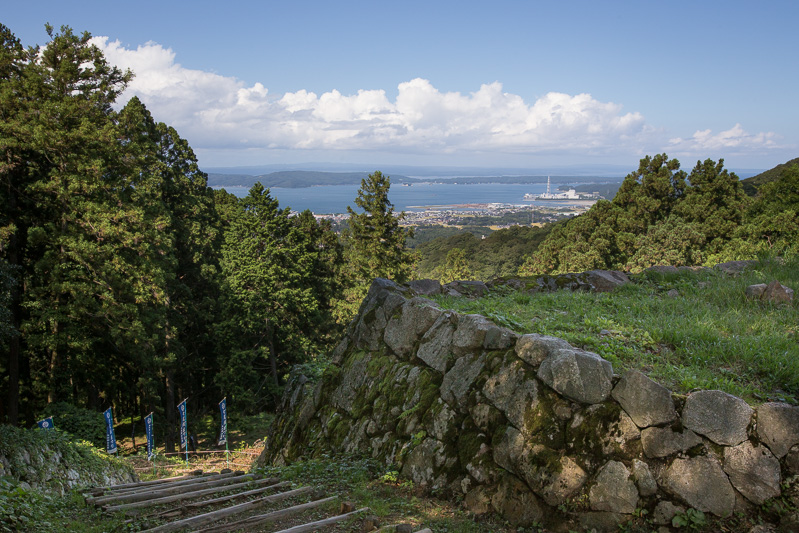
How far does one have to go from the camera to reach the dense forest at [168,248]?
14.6 meters

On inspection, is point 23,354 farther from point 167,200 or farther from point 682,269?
point 682,269

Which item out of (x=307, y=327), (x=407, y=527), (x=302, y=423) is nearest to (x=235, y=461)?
(x=307, y=327)

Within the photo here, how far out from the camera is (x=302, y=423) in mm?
9125

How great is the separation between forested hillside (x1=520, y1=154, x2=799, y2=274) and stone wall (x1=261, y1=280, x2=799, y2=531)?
61.3 ft

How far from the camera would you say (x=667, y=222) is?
28.0 meters

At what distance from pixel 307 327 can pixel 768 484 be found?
67.5 ft

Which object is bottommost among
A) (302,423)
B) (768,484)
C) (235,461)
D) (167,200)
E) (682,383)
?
(235,461)

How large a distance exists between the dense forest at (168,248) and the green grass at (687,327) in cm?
788

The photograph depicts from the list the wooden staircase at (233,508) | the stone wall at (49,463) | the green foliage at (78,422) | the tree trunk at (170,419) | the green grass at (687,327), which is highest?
the green grass at (687,327)

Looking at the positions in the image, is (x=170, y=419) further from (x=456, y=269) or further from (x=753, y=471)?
(x=456, y=269)

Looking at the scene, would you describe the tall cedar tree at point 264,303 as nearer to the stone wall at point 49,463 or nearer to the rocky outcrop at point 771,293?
the stone wall at point 49,463

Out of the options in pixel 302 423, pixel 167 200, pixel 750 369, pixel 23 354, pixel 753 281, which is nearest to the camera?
pixel 750 369

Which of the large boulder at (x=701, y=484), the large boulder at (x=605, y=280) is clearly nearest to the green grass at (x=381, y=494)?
the large boulder at (x=701, y=484)

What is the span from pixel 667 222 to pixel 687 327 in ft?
85.2
